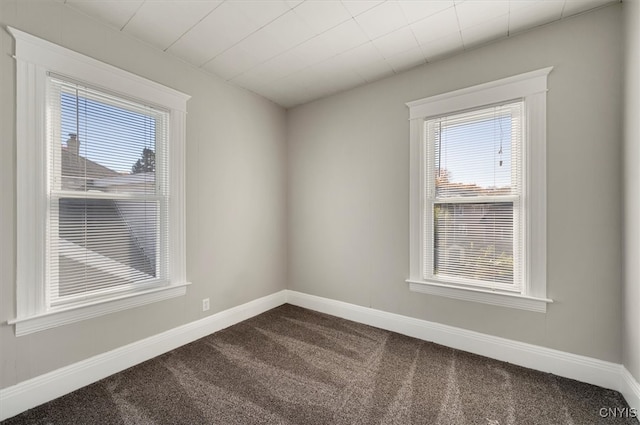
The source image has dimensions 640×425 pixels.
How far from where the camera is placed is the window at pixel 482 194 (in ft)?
6.98

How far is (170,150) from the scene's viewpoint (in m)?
2.48

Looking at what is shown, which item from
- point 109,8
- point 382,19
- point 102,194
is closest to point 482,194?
point 382,19

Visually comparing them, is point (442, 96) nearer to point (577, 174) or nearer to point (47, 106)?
point (577, 174)

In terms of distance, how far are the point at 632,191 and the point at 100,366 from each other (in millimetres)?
3786

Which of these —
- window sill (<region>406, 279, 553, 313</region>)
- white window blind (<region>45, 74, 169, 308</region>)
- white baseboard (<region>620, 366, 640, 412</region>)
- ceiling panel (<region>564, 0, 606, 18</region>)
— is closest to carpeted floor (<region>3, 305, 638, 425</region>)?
white baseboard (<region>620, 366, 640, 412</region>)

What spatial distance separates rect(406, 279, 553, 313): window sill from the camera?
83.7 inches

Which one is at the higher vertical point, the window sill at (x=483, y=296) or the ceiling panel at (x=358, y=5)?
the ceiling panel at (x=358, y=5)

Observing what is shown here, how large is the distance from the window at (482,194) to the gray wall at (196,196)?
1.76 meters

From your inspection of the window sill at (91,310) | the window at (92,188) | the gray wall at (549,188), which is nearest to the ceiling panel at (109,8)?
the window at (92,188)

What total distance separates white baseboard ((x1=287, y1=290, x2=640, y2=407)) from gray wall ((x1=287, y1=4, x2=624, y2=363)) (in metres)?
0.06

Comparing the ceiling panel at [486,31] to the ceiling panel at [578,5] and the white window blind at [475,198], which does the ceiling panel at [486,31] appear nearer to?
the ceiling panel at [578,5]

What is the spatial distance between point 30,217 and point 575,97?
12.5ft

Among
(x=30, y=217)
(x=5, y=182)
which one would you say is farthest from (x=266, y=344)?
(x=5, y=182)

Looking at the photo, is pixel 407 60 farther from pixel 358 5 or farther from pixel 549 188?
pixel 549 188
